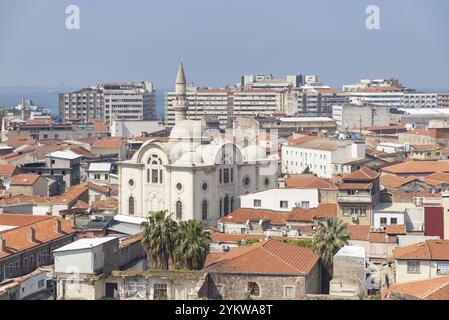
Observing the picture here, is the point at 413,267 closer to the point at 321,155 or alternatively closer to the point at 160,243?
the point at 160,243

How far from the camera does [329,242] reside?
23.9m

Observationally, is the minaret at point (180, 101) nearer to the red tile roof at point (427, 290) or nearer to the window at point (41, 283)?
the window at point (41, 283)

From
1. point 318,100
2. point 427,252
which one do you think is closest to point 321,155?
point 427,252

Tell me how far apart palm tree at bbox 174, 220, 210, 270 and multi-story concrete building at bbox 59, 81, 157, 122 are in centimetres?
9233

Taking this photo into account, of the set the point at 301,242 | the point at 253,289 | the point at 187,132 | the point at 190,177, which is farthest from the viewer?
the point at 187,132

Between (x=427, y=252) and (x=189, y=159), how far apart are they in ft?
56.5

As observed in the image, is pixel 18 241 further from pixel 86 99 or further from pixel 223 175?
pixel 86 99

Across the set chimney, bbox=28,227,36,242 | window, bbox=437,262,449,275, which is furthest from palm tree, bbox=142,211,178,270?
window, bbox=437,262,449,275

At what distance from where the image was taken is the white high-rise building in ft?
126

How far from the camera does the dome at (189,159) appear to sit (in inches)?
1522
